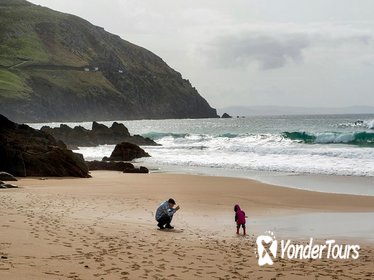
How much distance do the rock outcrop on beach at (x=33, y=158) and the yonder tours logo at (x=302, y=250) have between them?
1728cm

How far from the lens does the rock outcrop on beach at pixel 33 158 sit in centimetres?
→ 2581

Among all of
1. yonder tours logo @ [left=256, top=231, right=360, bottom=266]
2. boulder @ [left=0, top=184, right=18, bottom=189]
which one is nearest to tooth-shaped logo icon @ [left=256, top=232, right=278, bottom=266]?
yonder tours logo @ [left=256, top=231, right=360, bottom=266]

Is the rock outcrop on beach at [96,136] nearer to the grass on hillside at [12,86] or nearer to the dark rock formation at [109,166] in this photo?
the dark rock formation at [109,166]

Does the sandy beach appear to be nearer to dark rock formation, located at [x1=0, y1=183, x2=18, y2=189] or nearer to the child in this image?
the child

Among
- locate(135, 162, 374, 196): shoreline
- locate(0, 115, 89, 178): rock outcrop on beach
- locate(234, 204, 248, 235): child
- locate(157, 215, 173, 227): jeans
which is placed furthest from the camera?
locate(0, 115, 89, 178): rock outcrop on beach

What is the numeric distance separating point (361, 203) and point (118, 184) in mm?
11223

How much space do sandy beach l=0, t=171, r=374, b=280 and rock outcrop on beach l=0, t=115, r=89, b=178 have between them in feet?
15.8

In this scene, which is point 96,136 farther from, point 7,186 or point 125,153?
point 7,186

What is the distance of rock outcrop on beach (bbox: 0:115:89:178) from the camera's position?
84.7ft

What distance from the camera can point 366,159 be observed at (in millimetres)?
33625

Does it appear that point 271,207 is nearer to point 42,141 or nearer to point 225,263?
point 225,263

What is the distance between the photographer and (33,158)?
26.6 metres

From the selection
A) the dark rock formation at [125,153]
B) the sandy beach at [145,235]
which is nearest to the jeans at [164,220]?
the sandy beach at [145,235]

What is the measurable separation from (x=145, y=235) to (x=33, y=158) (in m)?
16.6
